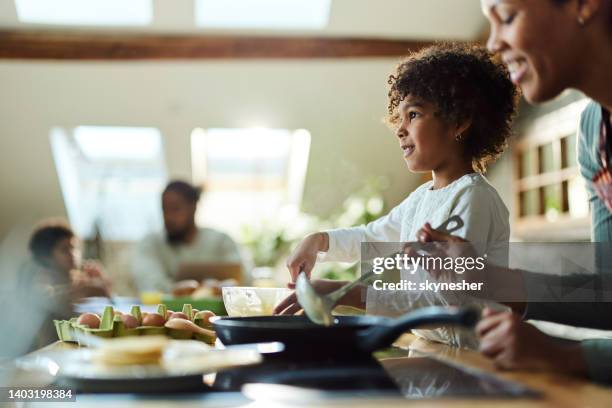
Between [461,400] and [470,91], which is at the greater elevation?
[470,91]

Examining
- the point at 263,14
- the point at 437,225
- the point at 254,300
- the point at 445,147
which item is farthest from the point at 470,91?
the point at 263,14

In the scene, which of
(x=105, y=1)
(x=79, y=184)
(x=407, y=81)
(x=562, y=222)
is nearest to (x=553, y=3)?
(x=407, y=81)

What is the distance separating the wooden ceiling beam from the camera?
13.3ft

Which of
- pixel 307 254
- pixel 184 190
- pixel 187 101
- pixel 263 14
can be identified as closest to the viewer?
pixel 307 254

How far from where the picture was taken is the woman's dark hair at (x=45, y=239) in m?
2.77

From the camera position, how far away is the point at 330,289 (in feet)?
2.89

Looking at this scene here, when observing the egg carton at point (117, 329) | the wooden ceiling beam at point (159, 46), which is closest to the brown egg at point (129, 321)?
the egg carton at point (117, 329)

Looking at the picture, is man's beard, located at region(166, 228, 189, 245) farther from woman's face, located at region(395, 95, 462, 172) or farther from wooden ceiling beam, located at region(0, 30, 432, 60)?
woman's face, located at region(395, 95, 462, 172)

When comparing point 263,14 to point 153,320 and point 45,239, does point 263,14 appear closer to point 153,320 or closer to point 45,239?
point 45,239

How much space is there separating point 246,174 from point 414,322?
444cm

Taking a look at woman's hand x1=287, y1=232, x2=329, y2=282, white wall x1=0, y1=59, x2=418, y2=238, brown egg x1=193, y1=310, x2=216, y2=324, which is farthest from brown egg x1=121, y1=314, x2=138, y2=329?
white wall x1=0, y1=59, x2=418, y2=238

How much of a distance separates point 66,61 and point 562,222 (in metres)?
2.93

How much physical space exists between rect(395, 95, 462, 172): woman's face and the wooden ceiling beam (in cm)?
303

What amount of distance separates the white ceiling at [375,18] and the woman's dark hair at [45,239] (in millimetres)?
1621
